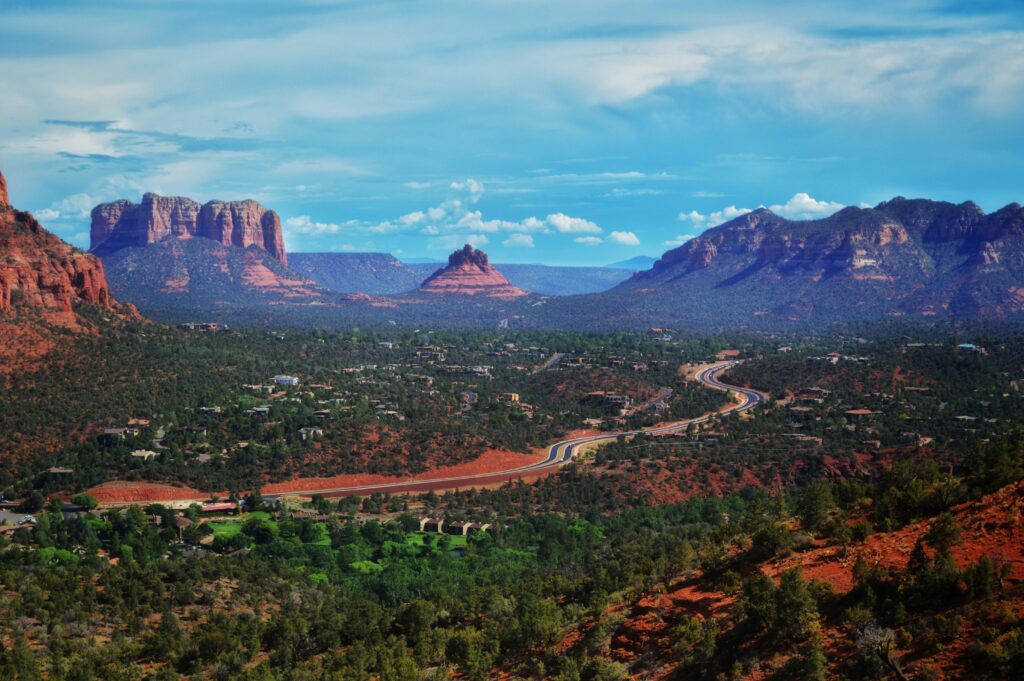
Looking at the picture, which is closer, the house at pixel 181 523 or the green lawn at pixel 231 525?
the house at pixel 181 523

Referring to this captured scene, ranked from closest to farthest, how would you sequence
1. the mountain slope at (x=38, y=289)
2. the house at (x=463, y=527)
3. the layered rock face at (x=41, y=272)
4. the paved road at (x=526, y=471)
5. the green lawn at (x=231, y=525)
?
the green lawn at (x=231, y=525), the house at (x=463, y=527), the paved road at (x=526, y=471), the mountain slope at (x=38, y=289), the layered rock face at (x=41, y=272)

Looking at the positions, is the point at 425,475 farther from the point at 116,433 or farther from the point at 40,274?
the point at 40,274

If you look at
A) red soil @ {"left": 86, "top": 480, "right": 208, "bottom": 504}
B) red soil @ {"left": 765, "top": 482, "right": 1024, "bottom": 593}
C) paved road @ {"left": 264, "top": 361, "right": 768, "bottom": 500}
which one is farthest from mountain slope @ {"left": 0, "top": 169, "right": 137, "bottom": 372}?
red soil @ {"left": 765, "top": 482, "right": 1024, "bottom": 593}

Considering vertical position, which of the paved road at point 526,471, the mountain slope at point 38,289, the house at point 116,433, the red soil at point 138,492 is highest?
the mountain slope at point 38,289

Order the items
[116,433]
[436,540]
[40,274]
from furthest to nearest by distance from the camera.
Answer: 1. [40,274]
2. [116,433]
3. [436,540]

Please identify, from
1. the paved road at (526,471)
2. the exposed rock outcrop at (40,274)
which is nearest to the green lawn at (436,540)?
the paved road at (526,471)

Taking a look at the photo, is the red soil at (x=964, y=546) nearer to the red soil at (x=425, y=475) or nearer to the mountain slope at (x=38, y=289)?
the red soil at (x=425, y=475)

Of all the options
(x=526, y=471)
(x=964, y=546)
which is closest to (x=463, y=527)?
(x=526, y=471)

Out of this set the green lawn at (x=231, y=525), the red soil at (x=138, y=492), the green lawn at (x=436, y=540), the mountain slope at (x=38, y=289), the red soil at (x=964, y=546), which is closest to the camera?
the red soil at (x=964, y=546)

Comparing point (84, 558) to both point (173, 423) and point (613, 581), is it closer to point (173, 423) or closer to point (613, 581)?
point (613, 581)
